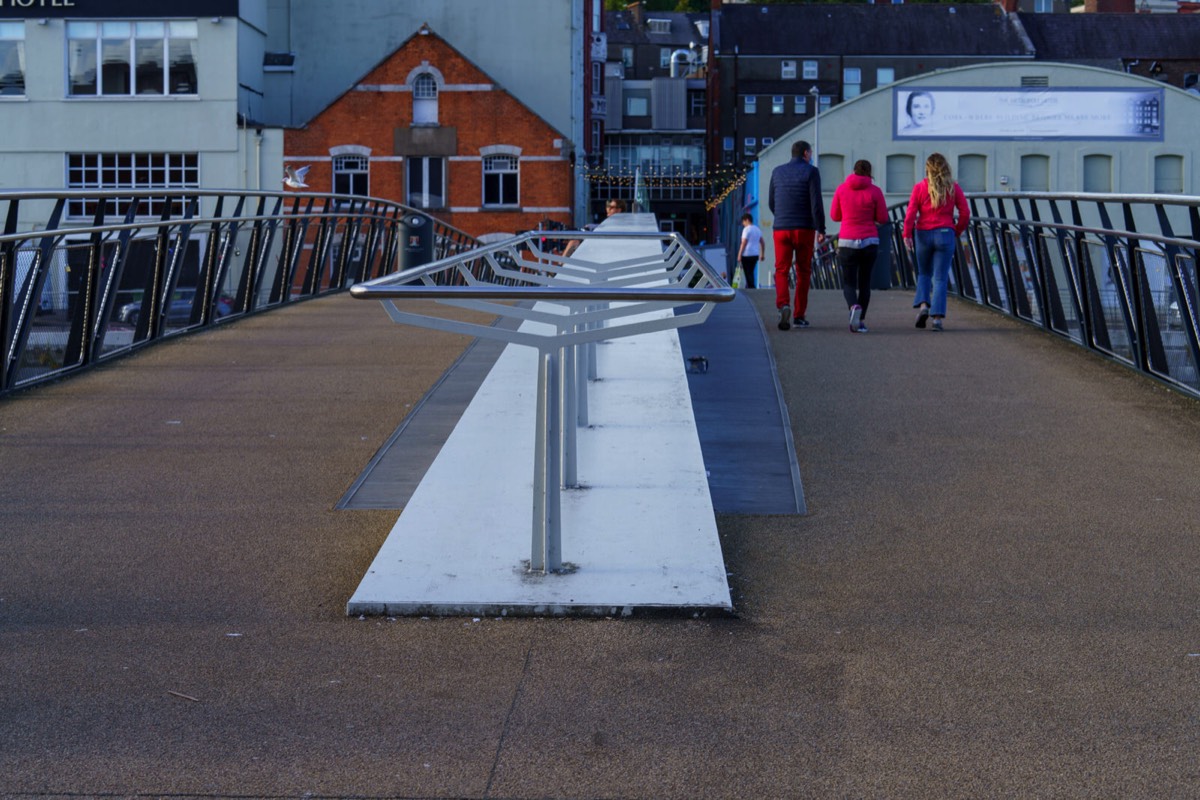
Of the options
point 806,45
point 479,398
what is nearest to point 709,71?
point 806,45

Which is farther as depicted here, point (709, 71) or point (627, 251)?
point (709, 71)

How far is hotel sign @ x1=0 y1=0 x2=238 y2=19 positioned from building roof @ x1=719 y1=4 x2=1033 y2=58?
143ft

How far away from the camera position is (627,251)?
35.9 feet

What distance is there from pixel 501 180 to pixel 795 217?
38.5 metres

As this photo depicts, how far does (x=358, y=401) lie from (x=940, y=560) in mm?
4460

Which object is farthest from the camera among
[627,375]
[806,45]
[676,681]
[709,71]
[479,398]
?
[709,71]

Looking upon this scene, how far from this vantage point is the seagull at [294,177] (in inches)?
1955

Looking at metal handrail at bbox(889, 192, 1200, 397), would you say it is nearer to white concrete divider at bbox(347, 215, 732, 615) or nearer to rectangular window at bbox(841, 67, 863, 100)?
white concrete divider at bbox(347, 215, 732, 615)

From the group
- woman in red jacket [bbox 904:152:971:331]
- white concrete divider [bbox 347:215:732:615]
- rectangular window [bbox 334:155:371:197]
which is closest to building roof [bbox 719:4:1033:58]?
rectangular window [bbox 334:155:371:197]

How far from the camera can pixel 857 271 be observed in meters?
13.6

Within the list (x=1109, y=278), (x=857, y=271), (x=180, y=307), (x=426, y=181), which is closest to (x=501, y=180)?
(x=426, y=181)

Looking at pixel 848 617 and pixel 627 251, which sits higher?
pixel 627 251

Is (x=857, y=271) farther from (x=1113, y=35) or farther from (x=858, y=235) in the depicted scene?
(x=1113, y=35)

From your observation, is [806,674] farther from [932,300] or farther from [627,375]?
[932,300]
